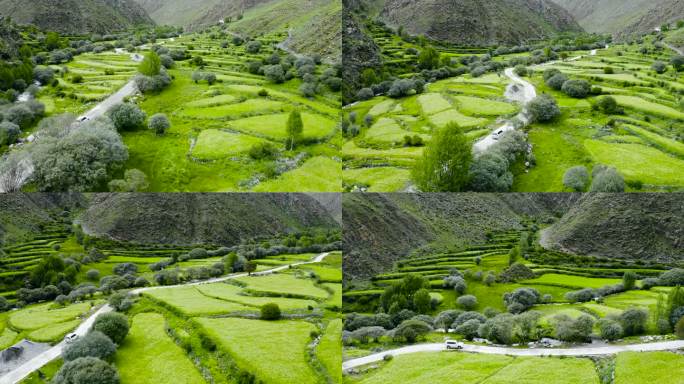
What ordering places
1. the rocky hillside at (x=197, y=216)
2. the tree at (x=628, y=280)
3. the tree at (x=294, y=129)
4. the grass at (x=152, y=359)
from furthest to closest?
the tree at (x=294, y=129) → the tree at (x=628, y=280) → the rocky hillside at (x=197, y=216) → the grass at (x=152, y=359)

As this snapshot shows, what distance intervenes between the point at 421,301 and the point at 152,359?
26.0m

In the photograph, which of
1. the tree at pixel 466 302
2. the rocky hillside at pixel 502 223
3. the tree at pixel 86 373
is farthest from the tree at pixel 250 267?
the tree at pixel 466 302

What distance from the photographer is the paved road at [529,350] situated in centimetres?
3700

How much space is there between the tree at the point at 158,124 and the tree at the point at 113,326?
25.7m

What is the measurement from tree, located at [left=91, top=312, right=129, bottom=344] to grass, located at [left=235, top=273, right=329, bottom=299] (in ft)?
44.7

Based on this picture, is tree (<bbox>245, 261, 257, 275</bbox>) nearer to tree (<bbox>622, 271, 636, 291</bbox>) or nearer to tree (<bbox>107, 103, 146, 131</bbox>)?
tree (<bbox>107, 103, 146, 131</bbox>)

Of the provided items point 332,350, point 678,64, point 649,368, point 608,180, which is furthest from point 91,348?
point 678,64

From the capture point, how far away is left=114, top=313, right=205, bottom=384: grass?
3400 centimetres

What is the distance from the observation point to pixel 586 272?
59156mm

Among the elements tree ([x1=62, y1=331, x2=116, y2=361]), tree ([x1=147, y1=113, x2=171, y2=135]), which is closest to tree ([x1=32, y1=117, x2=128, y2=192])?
tree ([x1=147, y1=113, x2=171, y2=135])

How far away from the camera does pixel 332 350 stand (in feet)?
127

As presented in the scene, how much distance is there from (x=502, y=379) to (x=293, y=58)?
255 feet

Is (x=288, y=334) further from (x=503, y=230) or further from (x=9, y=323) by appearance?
(x=503, y=230)

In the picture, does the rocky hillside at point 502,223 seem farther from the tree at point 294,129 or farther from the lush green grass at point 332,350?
the tree at point 294,129
